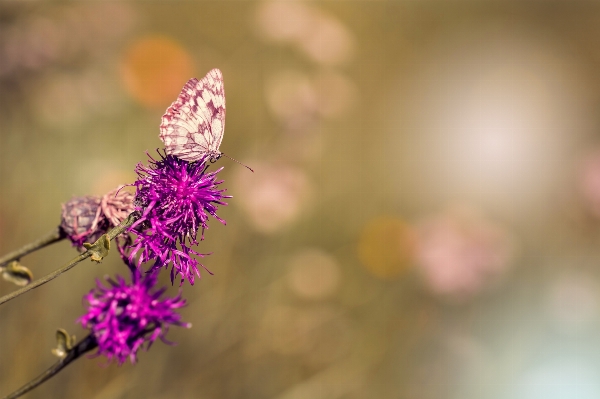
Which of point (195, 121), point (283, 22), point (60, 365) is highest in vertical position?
point (283, 22)

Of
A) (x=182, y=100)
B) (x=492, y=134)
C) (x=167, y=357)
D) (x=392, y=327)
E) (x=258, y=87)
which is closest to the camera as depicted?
(x=182, y=100)

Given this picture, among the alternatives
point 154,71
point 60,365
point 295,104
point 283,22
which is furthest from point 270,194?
point 60,365

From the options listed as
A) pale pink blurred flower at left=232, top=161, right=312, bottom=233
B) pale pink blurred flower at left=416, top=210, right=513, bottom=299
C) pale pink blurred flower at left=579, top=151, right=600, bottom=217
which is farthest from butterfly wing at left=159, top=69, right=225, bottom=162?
pale pink blurred flower at left=579, top=151, right=600, bottom=217

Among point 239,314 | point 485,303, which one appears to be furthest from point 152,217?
point 485,303

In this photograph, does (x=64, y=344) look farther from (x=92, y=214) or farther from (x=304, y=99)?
(x=304, y=99)

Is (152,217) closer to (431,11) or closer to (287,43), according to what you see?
(287,43)
